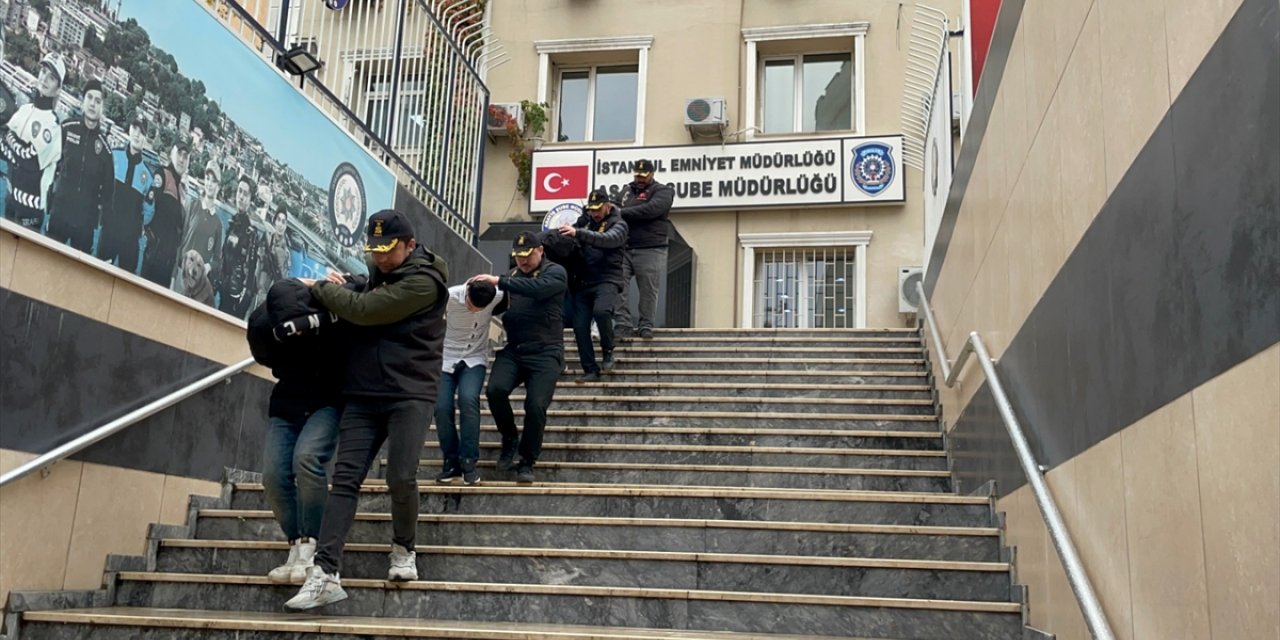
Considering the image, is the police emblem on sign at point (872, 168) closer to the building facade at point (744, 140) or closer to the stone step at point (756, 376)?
the building facade at point (744, 140)

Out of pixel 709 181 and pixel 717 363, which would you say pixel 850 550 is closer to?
pixel 717 363

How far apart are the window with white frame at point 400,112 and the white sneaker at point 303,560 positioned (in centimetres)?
469

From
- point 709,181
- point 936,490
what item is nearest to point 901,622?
point 936,490

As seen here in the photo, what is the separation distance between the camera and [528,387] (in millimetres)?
6559

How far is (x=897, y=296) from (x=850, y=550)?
8543mm

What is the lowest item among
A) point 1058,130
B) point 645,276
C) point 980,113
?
point 1058,130

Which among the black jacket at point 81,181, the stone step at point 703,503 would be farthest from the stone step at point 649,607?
the black jacket at point 81,181

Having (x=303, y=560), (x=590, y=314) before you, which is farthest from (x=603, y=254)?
(x=303, y=560)

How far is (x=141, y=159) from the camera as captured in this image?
19.0ft

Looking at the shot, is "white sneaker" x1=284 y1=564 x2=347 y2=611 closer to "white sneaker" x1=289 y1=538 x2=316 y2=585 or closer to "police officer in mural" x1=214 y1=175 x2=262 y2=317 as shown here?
"white sneaker" x1=289 y1=538 x2=316 y2=585

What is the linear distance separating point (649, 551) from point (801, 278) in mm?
9259

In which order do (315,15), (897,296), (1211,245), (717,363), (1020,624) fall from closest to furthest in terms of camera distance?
(1211,245) → (1020,624) → (315,15) → (717,363) → (897,296)

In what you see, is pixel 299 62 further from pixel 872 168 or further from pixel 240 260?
pixel 872 168

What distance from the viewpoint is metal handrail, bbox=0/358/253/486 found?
483 centimetres
